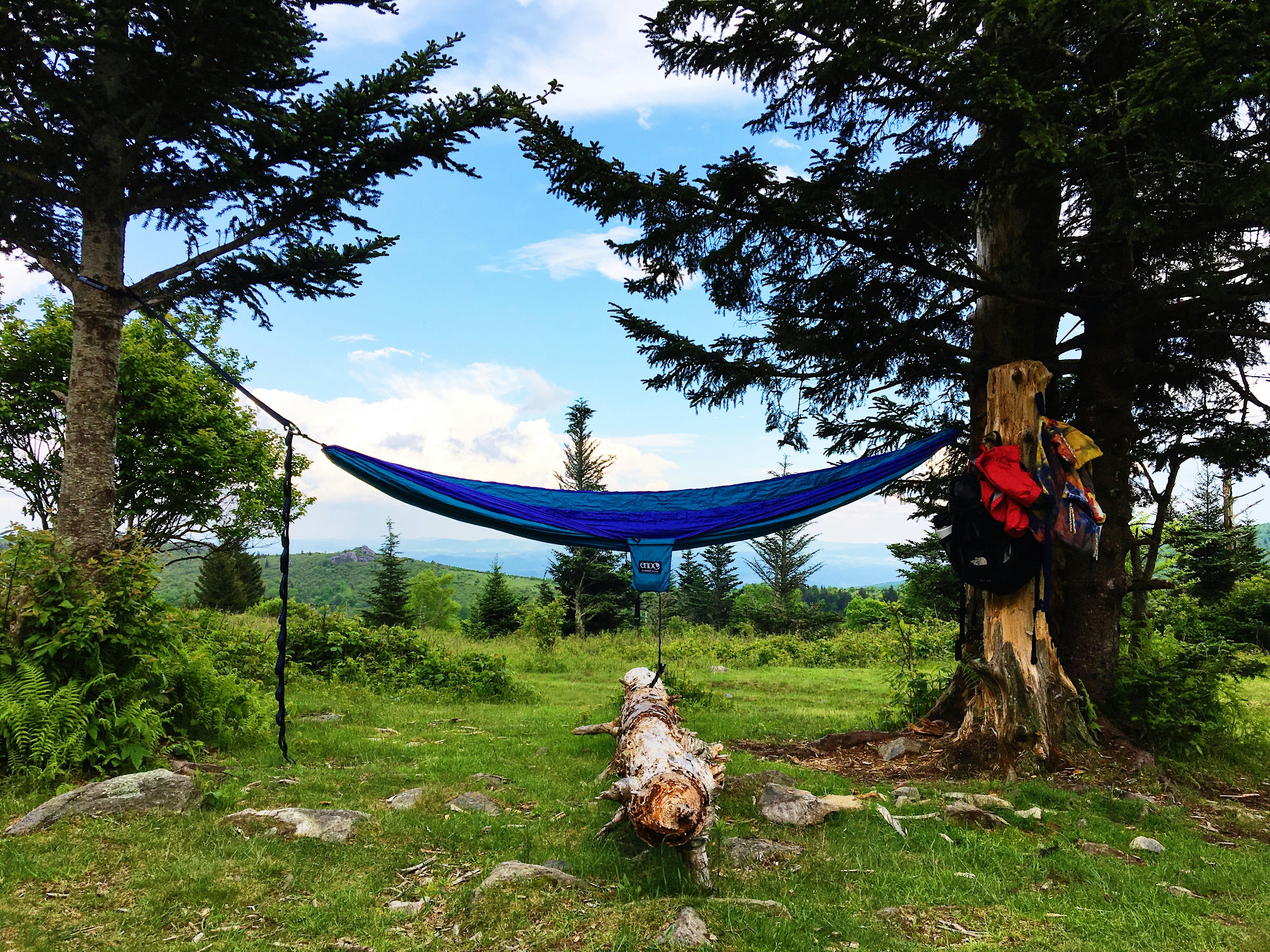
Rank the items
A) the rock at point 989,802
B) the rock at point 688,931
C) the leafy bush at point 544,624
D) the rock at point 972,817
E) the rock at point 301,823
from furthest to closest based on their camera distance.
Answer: the leafy bush at point 544,624, the rock at point 989,802, the rock at point 972,817, the rock at point 301,823, the rock at point 688,931

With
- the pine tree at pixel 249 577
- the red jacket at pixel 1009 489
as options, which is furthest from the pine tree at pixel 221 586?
the red jacket at pixel 1009 489

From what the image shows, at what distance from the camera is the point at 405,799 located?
3650 mm

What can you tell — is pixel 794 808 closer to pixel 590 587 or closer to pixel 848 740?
pixel 848 740

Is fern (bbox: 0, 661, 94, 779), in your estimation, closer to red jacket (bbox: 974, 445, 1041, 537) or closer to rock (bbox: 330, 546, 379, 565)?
red jacket (bbox: 974, 445, 1041, 537)

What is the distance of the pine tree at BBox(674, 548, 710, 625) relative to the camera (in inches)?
922

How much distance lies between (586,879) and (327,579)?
4914 cm

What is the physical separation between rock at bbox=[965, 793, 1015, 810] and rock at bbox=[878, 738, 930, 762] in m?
1.05

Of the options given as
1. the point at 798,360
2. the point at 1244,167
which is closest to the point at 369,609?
the point at 798,360

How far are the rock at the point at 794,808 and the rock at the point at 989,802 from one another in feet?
2.29

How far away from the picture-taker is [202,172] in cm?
561

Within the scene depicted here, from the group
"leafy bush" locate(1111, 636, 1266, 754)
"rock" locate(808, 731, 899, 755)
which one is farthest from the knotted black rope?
"leafy bush" locate(1111, 636, 1266, 754)

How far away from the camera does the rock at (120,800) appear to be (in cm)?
314

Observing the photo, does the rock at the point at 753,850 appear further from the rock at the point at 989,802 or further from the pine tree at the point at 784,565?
the pine tree at the point at 784,565

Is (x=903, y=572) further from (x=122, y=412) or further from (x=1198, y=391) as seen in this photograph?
(x=122, y=412)
